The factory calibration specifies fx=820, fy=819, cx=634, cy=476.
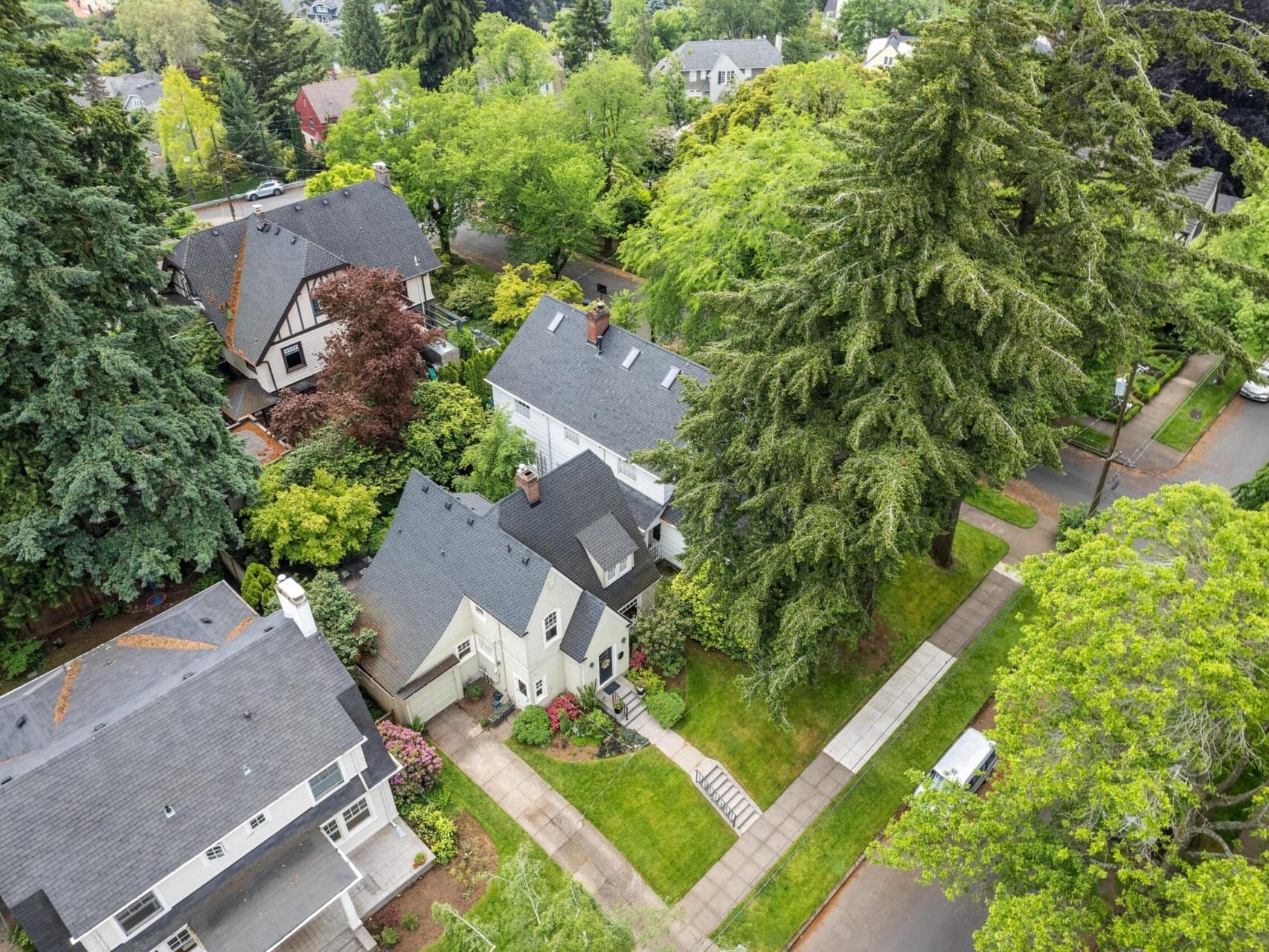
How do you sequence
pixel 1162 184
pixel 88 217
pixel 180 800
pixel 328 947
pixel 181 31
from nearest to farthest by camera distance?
pixel 180 800
pixel 328 947
pixel 1162 184
pixel 88 217
pixel 181 31

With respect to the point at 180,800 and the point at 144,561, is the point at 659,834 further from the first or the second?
the point at 144,561

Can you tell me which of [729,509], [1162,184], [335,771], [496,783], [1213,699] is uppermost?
[1162,184]

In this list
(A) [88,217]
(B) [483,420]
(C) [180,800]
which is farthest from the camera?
(B) [483,420]

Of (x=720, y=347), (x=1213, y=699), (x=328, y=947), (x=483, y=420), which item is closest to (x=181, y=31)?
(x=483, y=420)

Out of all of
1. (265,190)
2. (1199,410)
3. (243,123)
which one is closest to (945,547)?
(1199,410)

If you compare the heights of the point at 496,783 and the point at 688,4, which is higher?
the point at 688,4

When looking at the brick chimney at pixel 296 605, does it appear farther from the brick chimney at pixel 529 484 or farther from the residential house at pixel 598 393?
the residential house at pixel 598 393

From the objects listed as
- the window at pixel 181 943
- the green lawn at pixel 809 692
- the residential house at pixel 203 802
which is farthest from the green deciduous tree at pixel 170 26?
the window at pixel 181 943
